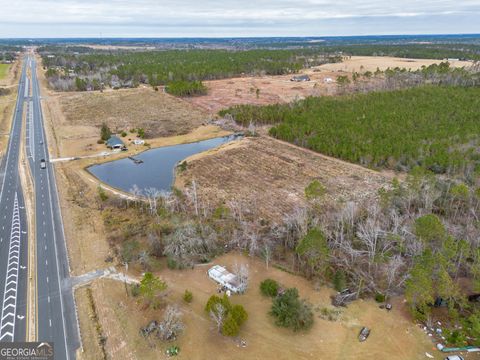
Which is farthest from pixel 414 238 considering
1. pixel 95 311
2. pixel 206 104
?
pixel 206 104

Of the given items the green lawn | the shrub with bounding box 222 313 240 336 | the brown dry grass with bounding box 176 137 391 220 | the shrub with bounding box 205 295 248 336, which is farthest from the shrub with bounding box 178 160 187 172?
the green lawn

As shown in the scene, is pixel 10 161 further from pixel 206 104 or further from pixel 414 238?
pixel 414 238

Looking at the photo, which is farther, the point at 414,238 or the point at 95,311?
the point at 414,238

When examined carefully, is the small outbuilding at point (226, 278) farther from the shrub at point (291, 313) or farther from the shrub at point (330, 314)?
the shrub at point (330, 314)

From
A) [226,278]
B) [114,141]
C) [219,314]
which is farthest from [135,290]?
[114,141]

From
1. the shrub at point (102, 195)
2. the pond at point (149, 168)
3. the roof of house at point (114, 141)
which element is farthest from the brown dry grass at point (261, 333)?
the roof of house at point (114, 141)

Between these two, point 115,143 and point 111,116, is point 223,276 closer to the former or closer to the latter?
point 115,143
